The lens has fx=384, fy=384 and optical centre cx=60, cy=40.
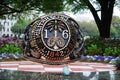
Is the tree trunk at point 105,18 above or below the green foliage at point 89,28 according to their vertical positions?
above

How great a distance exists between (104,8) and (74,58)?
17.5 meters

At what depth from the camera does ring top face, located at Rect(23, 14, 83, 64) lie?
827 centimetres

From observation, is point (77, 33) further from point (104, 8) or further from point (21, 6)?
point (21, 6)

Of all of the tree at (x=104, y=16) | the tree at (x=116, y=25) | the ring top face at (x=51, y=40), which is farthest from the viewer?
the tree at (x=116, y=25)

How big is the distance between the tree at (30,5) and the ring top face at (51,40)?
18988mm

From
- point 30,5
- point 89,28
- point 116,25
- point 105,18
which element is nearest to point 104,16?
point 105,18

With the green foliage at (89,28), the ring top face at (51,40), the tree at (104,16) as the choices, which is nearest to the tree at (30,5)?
the tree at (104,16)

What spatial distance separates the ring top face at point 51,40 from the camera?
8.27 m

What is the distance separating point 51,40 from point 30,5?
21.3 meters

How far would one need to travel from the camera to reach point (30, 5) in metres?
29.3

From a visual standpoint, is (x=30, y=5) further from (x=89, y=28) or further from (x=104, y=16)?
(x=89, y=28)

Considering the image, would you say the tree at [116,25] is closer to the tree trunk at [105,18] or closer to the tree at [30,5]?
the tree at [30,5]

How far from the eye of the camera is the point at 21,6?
2895 cm

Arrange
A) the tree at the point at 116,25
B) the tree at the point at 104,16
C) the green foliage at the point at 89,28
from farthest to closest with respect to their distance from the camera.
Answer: the tree at the point at 116,25 → the green foliage at the point at 89,28 → the tree at the point at 104,16
